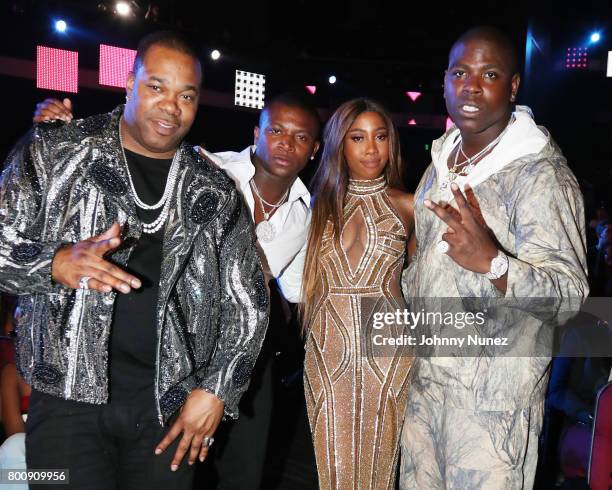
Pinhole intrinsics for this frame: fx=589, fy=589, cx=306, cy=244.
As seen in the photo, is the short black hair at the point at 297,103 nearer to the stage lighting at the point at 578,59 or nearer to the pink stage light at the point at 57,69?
the pink stage light at the point at 57,69

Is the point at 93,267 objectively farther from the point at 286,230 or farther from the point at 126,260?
the point at 286,230

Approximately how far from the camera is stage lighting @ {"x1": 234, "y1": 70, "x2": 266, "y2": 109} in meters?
11.2

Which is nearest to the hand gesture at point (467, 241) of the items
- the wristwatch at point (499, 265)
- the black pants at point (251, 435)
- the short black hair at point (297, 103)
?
the wristwatch at point (499, 265)

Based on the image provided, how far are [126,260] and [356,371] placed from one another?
4.25 feet

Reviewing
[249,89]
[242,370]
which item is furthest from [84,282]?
[249,89]

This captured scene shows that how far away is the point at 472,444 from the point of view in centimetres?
207

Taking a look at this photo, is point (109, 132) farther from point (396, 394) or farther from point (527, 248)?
point (396, 394)

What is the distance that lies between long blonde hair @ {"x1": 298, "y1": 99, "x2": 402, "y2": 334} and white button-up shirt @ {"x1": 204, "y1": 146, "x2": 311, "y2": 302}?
92mm

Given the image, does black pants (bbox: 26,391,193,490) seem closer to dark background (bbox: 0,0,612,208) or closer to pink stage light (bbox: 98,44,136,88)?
dark background (bbox: 0,0,612,208)

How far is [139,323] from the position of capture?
5.90 feet

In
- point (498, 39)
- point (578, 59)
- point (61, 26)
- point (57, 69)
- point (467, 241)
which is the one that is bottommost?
point (467, 241)

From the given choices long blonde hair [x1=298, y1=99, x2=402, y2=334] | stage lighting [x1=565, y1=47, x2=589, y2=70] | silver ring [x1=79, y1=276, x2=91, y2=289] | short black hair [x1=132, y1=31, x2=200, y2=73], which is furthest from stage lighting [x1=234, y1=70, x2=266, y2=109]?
silver ring [x1=79, y1=276, x2=91, y2=289]

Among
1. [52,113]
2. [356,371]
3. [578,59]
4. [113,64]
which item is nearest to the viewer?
[52,113]

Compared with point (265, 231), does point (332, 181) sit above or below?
above
